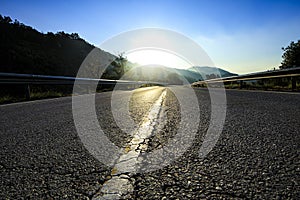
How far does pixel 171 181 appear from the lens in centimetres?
118

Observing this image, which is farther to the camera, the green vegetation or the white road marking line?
the green vegetation

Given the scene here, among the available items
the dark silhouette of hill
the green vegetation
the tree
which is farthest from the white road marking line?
the tree

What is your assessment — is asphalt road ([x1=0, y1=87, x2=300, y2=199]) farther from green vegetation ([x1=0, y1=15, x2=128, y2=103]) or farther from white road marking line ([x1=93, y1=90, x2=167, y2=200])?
green vegetation ([x1=0, y1=15, x2=128, y2=103])

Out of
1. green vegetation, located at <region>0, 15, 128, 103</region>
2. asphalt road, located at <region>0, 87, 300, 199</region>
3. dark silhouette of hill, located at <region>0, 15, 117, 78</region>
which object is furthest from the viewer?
dark silhouette of hill, located at <region>0, 15, 117, 78</region>

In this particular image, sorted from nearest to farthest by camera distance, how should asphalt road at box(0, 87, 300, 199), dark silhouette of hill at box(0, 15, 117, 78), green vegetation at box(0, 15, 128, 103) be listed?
asphalt road at box(0, 87, 300, 199) → green vegetation at box(0, 15, 128, 103) → dark silhouette of hill at box(0, 15, 117, 78)

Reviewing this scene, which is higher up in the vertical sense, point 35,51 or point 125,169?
point 35,51

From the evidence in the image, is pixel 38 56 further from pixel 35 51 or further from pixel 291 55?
pixel 291 55

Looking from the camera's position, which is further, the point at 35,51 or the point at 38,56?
the point at 35,51

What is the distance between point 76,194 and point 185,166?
0.65 meters

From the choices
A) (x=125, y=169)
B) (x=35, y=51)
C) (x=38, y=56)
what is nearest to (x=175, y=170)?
(x=125, y=169)

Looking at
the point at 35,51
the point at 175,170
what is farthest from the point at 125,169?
A: the point at 35,51

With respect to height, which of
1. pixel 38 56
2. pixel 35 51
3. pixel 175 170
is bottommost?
pixel 175 170

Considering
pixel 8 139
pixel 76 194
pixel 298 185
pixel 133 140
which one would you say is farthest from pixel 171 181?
pixel 8 139

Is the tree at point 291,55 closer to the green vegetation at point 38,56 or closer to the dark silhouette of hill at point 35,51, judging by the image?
the green vegetation at point 38,56
